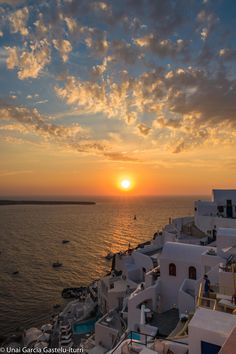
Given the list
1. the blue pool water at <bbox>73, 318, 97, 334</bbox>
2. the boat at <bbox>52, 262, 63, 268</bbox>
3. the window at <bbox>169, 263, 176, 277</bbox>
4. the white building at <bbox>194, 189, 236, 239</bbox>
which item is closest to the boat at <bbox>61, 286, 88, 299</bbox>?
the blue pool water at <bbox>73, 318, 97, 334</bbox>

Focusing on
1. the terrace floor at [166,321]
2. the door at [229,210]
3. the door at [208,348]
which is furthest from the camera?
the door at [229,210]

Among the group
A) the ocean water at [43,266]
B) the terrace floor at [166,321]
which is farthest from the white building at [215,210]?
the ocean water at [43,266]

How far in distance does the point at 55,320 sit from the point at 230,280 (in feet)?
84.3

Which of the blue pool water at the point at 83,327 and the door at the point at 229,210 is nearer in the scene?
the blue pool water at the point at 83,327

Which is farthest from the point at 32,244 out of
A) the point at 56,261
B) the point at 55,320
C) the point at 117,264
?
the point at 55,320

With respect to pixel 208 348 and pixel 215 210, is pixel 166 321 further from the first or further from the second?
pixel 215 210

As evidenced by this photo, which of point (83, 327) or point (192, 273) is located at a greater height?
point (192, 273)

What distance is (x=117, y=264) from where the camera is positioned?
44.4 meters

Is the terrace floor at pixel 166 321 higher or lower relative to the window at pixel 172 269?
lower

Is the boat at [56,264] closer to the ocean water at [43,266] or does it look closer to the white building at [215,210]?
the ocean water at [43,266]

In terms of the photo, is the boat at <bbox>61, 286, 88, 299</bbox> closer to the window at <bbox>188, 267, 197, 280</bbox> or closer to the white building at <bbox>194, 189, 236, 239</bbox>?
the white building at <bbox>194, 189, 236, 239</bbox>

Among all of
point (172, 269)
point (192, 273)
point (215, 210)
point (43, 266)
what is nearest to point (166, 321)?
point (172, 269)

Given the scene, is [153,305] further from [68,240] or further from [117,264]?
[68,240]

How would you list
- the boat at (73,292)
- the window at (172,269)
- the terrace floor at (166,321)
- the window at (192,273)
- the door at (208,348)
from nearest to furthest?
the door at (208,348), the terrace floor at (166,321), the window at (192,273), the window at (172,269), the boat at (73,292)
